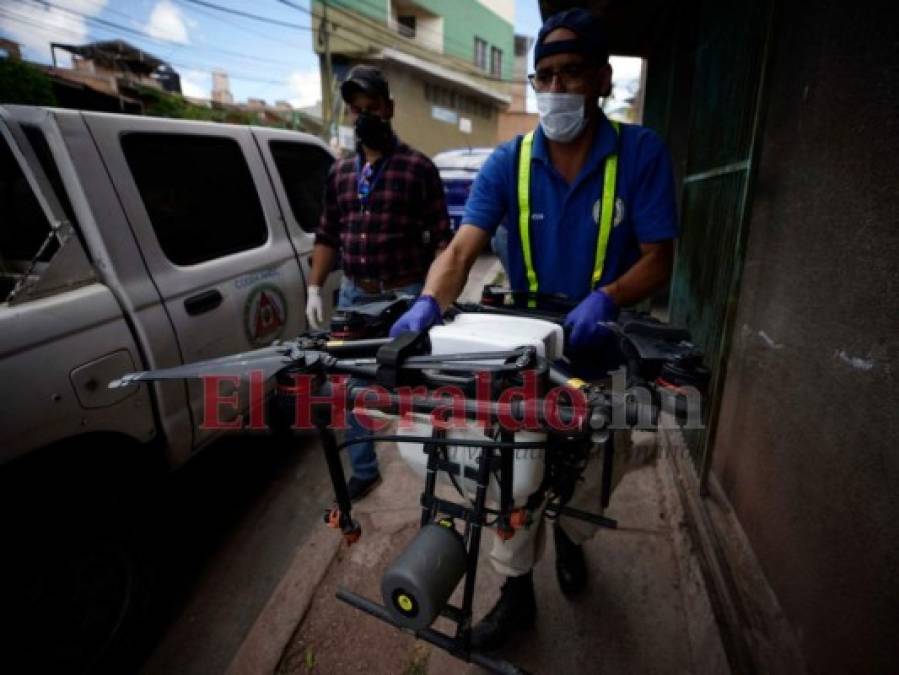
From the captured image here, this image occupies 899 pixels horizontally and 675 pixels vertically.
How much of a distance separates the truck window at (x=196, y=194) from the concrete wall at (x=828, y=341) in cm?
261

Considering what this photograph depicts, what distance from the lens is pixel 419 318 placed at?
4.47 feet

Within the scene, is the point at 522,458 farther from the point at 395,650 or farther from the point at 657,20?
the point at 657,20

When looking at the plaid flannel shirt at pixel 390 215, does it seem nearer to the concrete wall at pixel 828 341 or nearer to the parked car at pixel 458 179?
the concrete wall at pixel 828 341

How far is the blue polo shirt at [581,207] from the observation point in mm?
1664

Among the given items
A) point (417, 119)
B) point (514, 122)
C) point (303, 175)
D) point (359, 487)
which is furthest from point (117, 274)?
Answer: point (514, 122)

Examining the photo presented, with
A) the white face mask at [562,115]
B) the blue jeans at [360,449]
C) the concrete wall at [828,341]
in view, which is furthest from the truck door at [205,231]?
the concrete wall at [828,341]

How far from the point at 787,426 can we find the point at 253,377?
172 cm

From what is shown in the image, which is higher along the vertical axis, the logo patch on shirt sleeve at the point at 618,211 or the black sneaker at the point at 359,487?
the logo patch on shirt sleeve at the point at 618,211

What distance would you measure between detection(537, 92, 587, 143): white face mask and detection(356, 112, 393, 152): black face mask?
1.22m

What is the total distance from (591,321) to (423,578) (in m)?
0.80

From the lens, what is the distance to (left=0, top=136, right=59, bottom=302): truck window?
6.49 feet

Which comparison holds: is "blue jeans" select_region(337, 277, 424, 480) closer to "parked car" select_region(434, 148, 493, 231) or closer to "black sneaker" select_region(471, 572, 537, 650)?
"black sneaker" select_region(471, 572, 537, 650)

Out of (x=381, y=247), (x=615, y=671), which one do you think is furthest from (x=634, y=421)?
(x=381, y=247)

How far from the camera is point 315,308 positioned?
302 cm
